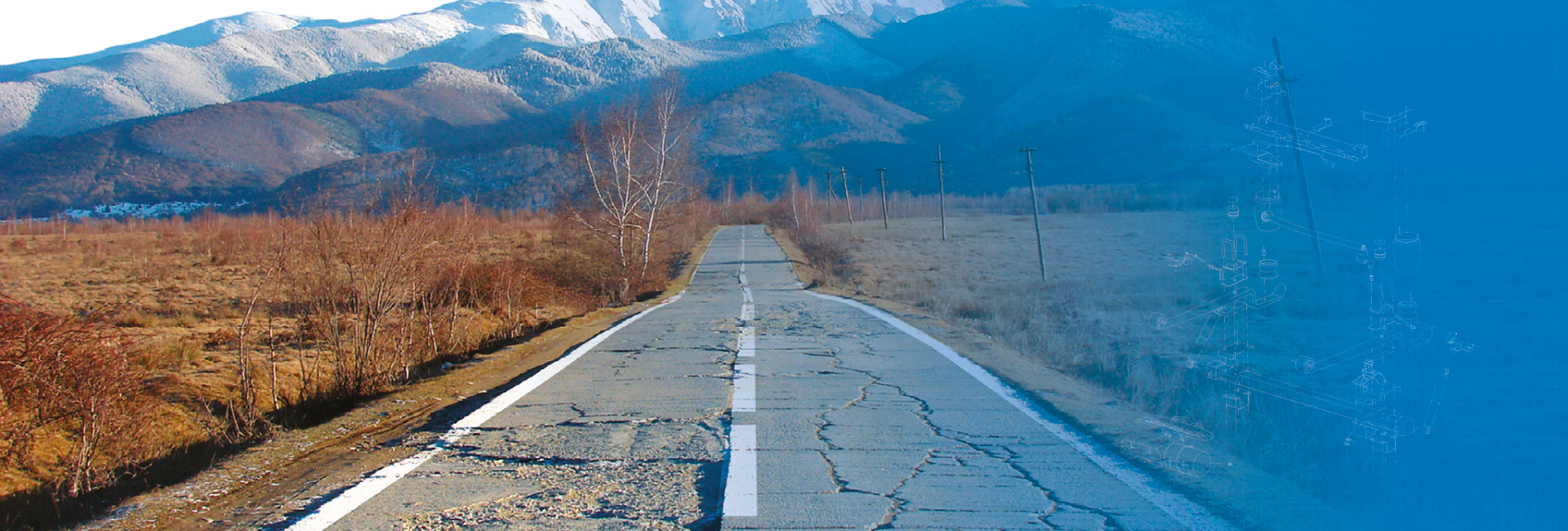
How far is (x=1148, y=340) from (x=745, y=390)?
928 centimetres

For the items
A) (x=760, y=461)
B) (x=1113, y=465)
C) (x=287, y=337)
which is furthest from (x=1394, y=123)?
Answer: (x=287, y=337)

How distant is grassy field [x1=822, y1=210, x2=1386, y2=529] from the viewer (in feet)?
15.0

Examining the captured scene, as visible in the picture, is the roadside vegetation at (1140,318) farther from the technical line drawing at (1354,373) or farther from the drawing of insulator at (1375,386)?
the drawing of insulator at (1375,386)

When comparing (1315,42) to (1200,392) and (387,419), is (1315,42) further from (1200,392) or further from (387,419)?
(387,419)

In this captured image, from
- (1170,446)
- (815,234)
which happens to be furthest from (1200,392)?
(815,234)

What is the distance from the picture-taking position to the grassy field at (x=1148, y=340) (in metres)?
4.58

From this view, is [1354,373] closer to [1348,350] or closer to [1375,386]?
[1375,386]

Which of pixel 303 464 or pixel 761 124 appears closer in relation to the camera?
pixel 303 464

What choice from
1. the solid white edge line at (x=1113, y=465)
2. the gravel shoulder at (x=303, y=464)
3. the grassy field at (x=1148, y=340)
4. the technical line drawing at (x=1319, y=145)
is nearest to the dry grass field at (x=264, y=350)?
the gravel shoulder at (x=303, y=464)

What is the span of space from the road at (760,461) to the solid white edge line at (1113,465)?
15 millimetres

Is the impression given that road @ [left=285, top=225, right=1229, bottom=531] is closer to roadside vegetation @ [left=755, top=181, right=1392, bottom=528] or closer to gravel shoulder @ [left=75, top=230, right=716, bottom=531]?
gravel shoulder @ [left=75, top=230, right=716, bottom=531]

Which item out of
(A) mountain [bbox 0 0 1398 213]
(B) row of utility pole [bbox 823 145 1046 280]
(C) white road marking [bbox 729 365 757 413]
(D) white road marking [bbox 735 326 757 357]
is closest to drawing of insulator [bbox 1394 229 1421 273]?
(D) white road marking [bbox 735 326 757 357]

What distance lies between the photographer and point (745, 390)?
22.4ft

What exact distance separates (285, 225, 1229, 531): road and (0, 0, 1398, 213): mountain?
66668 millimetres
